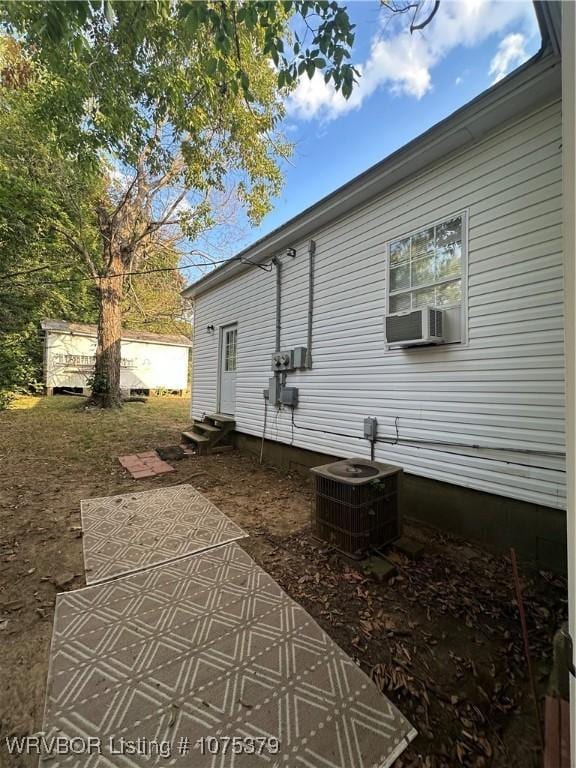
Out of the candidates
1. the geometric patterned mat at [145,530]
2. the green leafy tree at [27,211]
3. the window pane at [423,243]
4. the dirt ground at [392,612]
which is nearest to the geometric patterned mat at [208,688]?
the dirt ground at [392,612]

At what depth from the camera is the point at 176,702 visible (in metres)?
1.50

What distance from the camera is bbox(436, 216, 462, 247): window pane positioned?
130 inches

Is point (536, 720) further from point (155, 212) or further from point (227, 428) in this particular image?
point (155, 212)

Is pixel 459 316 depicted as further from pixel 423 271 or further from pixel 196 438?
pixel 196 438

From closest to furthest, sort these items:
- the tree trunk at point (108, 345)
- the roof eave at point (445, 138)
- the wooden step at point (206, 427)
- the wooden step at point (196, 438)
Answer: the roof eave at point (445, 138) → the wooden step at point (196, 438) → the wooden step at point (206, 427) → the tree trunk at point (108, 345)

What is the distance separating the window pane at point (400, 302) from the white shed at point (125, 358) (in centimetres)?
1444

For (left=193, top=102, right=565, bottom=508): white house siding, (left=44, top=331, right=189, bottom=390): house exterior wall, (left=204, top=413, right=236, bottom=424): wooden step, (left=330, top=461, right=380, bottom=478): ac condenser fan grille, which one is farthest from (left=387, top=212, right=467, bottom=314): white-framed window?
(left=44, top=331, right=189, bottom=390): house exterior wall

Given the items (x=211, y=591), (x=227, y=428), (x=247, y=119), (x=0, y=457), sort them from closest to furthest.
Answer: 1. (x=211, y=591)
2. (x=0, y=457)
3. (x=247, y=119)
4. (x=227, y=428)

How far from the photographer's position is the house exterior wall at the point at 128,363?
14531mm

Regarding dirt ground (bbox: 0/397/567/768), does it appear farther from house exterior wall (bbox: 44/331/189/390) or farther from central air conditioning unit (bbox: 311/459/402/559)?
house exterior wall (bbox: 44/331/189/390)

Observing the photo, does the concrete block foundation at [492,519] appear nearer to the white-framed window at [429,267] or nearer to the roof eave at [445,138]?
the white-framed window at [429,267]

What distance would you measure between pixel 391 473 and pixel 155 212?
461 inches

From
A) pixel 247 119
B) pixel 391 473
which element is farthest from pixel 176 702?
pixel 247 119

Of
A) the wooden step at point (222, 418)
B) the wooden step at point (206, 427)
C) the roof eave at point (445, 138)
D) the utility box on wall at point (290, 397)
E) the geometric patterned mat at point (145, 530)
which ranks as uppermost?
the roof eave at point (445, 138)
